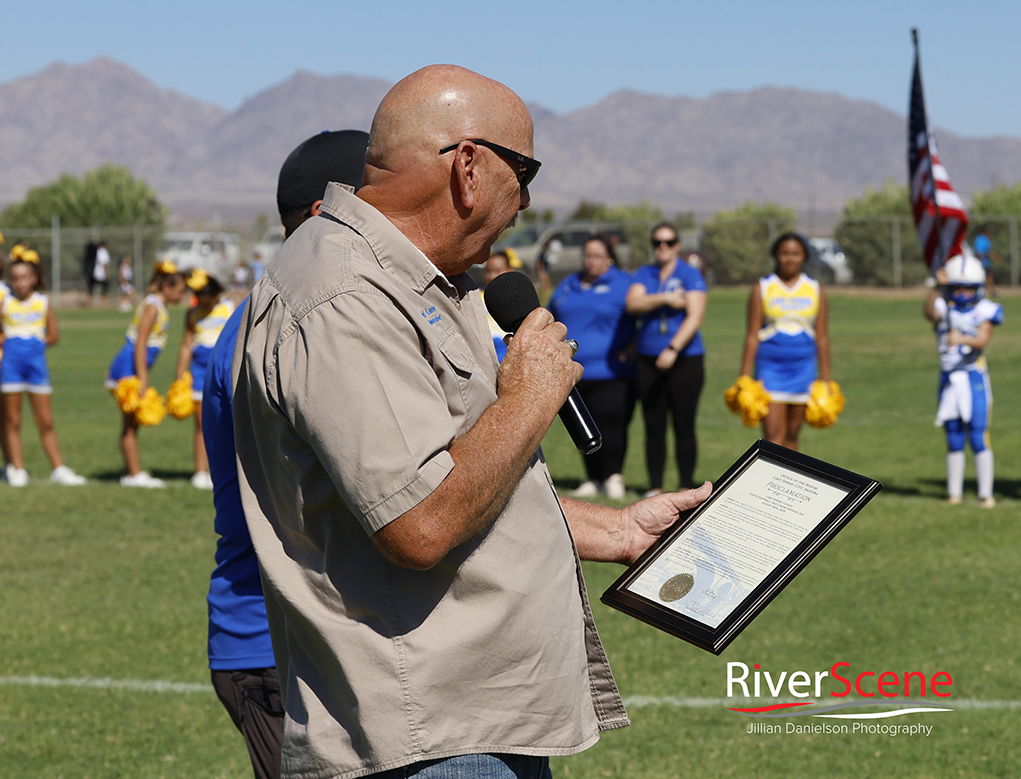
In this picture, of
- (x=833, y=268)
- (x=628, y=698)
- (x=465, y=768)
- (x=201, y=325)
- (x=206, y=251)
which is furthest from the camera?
(x=206, y=251)

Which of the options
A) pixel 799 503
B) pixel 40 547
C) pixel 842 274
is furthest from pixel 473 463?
pixel 842 274

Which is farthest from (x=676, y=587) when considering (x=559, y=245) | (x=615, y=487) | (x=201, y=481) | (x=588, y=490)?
(x=559, y=245)

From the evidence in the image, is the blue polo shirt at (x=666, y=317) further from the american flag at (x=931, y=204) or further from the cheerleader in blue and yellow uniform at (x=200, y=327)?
the cheerleader in blue and yellow uniform at (x=200, y=327)

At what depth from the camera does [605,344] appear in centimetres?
1047

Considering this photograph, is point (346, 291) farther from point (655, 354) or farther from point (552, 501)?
point (655, 354)

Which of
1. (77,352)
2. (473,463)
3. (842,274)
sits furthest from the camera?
(842,274)

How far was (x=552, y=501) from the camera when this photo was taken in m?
2.27

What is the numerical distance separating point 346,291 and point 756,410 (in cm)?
818

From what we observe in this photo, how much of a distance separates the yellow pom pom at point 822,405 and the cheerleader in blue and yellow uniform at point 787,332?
122mm

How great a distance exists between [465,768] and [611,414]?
853 centimetres

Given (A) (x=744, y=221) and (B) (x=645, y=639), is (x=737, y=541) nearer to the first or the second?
(B) (x=645, y=639)

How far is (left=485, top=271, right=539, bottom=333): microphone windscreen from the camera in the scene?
106 inches

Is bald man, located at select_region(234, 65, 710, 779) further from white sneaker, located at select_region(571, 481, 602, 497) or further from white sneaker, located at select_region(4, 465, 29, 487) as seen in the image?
white sneaker, located at select_region(4, 465, 29, 487)

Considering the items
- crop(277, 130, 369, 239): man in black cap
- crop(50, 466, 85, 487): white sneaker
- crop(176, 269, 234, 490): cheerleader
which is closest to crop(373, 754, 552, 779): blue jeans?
crop(277, 130, 369, 239): man in black cap
